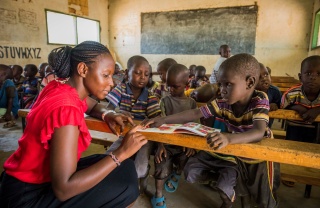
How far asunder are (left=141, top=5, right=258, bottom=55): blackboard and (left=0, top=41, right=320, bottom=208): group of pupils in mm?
7202

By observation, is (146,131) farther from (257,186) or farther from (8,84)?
(8,84)

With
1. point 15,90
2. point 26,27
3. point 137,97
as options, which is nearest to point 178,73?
point 137,97

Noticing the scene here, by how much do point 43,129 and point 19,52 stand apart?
322 inches

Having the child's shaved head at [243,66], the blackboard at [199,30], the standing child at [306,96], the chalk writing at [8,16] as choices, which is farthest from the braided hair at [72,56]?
the blackboard at [199,30]

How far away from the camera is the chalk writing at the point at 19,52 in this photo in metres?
7.20

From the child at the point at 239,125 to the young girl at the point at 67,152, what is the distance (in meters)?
0.46

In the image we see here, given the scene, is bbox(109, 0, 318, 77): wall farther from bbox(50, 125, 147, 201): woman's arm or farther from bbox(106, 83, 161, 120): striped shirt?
bbox(50, 125, 147, 201): woman's arm

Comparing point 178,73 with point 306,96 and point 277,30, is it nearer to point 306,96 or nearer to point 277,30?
point 306,96

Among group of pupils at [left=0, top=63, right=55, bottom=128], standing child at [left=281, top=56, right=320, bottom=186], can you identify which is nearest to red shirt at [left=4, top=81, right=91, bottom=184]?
standing child at [left=281, top=56, right=320, bottom=186]

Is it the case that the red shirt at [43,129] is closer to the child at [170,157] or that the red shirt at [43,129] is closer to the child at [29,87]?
the child at [170,157]

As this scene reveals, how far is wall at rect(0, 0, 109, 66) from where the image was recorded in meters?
7.20

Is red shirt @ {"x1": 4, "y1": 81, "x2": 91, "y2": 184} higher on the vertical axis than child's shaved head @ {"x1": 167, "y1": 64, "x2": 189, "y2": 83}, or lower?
lower

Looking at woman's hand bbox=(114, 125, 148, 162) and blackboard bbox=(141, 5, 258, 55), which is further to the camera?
blackboard bbox=(141, 5, 258, 55)

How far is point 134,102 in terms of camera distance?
2252mm
